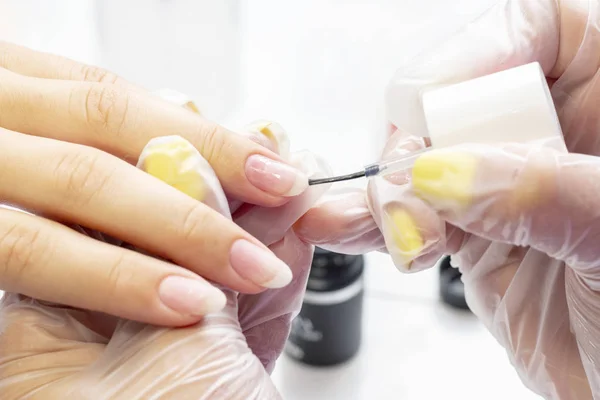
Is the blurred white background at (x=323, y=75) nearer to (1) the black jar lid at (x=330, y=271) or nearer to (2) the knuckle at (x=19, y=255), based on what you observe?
(1) the black jar lid at (x=330, y=271)

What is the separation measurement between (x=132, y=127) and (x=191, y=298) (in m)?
0.19

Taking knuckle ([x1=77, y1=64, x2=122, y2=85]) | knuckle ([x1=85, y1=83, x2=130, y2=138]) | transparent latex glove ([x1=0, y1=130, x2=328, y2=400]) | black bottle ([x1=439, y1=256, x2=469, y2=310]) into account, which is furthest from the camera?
black bottle ([x1=439, y1=256, x2=469, y2=310])

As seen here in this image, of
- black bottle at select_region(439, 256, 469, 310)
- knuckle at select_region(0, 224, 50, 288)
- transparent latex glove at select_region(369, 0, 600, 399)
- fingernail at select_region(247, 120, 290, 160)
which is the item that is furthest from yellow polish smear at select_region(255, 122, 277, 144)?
black bottle at select_region(439, 256, 469, 310)

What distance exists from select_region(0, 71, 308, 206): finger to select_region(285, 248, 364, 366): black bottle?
1.01 ft

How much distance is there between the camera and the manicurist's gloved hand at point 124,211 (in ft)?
1.35

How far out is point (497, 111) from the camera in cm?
42

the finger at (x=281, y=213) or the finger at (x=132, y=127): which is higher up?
the finger at (x=132, y=127)

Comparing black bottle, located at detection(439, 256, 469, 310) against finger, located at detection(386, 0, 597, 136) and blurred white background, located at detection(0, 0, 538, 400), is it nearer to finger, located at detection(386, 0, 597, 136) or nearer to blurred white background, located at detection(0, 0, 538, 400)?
blurred white background, located at detection(0, 0, 538, 400)

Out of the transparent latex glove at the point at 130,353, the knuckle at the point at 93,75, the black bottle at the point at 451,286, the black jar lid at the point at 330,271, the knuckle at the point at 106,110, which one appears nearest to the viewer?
the transparent latex glove at the point at 130,353

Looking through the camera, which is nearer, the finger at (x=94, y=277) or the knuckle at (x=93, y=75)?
the finger at (x=94, y=277)

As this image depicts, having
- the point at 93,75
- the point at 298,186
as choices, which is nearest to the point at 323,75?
the point at 93,75

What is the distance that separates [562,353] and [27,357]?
49cm

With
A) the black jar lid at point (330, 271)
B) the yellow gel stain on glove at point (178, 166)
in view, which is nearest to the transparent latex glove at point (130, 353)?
the yellow gel stain on glove at point (178, 166)

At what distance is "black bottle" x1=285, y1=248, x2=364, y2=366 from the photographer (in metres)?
0.78
